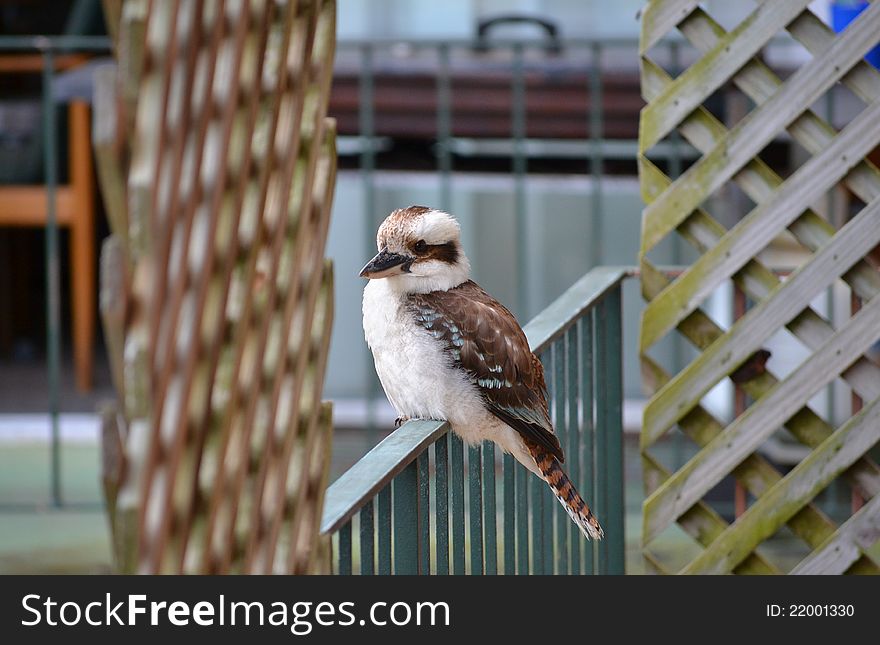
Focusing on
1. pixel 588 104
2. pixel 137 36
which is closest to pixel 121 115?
pixel 137 36

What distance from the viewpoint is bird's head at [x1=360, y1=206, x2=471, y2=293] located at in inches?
79.1

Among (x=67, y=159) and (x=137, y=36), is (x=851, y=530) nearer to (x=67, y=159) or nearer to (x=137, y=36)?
(x=137, y=36)

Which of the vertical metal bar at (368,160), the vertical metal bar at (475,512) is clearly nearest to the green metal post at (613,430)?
the vertical metal bar at (475,512)

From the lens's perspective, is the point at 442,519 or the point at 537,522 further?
the point at 537,522

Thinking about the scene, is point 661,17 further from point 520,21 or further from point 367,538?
point 520,21

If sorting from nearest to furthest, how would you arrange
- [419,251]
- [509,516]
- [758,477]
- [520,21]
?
1. [509,516]
2. [419,251]
3. [758,477]
4. [520,21]

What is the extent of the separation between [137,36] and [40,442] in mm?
5242

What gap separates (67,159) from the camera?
249 inches

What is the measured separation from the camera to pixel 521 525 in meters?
2.02

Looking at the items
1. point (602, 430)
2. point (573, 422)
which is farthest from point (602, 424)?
point (573, 422)

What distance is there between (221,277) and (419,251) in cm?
123

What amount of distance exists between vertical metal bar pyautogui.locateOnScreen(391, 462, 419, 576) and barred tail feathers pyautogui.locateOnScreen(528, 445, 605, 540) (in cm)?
59

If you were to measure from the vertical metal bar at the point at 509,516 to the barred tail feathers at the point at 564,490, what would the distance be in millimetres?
65

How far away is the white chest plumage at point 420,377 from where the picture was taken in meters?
1.90
